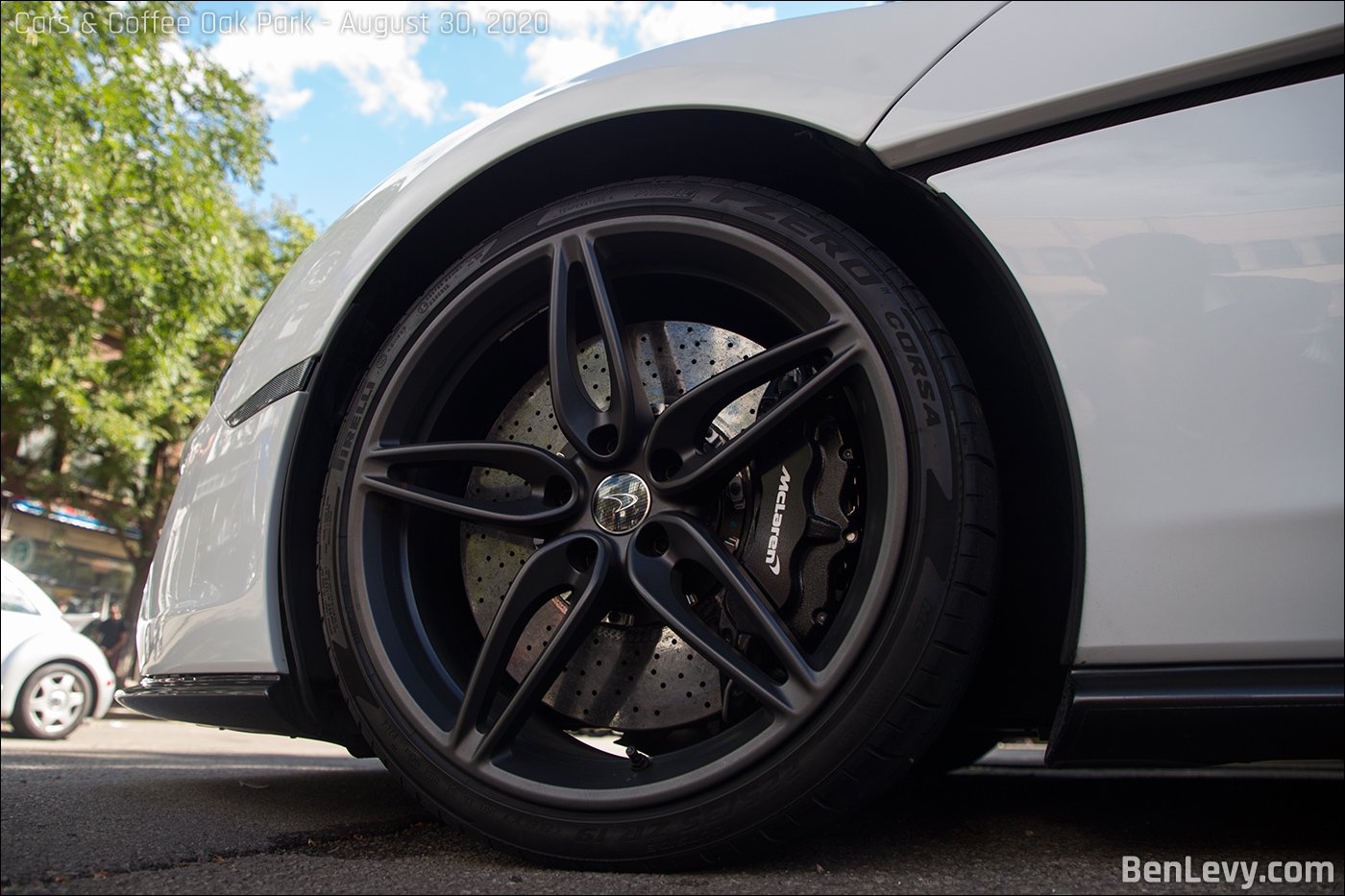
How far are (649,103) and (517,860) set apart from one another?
1.19m

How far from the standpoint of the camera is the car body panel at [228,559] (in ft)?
4.59

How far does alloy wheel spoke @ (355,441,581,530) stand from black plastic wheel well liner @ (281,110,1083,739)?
19 cm

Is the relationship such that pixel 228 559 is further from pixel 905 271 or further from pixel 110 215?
pixel 110 215

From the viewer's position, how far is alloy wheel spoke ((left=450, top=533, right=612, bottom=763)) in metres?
1.21

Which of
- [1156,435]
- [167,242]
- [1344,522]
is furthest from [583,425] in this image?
[167,242]

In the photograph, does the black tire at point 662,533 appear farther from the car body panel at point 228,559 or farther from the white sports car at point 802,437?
the car body panel at point 228,559

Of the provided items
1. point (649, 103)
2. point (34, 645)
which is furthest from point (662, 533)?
point (34, 645)

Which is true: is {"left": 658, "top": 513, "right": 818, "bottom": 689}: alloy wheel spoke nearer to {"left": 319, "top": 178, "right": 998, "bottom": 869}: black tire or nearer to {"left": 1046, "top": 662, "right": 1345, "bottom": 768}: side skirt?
{"left": 319, "top": 178, "right": 998, "bottom": 869}: black tire

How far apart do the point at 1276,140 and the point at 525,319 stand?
45.4 inches

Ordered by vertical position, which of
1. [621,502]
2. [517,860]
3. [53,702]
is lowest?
[53,702]

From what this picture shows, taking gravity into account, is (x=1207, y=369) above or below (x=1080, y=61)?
below

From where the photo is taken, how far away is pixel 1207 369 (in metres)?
1.00

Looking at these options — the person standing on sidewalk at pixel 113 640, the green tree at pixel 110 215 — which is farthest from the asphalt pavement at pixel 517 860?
the person standing on sidewalk at pixel 113 640

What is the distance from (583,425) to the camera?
4.38 ft
